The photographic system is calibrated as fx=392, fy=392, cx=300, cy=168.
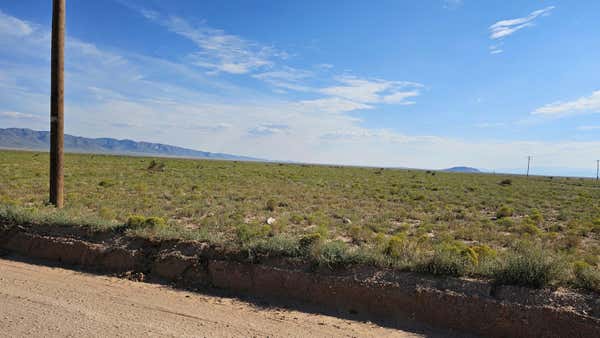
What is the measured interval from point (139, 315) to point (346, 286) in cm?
291

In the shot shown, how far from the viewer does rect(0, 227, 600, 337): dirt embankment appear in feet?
16.0

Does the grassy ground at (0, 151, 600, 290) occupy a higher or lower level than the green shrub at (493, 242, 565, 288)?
lower

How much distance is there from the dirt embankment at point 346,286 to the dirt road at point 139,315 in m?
0.42

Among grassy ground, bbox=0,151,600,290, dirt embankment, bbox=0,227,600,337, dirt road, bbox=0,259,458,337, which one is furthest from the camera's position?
grassy ground, bbox=0,151,600,290

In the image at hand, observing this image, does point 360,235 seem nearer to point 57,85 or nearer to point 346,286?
point 346,286

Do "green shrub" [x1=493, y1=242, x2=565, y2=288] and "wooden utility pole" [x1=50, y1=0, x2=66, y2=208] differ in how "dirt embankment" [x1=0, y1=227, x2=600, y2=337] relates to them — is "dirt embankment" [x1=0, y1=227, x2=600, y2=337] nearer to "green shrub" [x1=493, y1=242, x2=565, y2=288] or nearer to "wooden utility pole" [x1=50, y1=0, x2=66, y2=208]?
"green shrub" [x1=493, y1=242, x2=565, y2=288]

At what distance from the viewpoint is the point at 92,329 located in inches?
185

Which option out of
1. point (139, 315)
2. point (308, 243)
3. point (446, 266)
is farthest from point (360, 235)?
point (139, 315)

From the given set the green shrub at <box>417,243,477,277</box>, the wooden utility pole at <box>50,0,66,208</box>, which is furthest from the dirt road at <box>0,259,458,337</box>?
the wooden utility pole at <box>50,0,66,208</box>

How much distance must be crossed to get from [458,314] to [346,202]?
670 inches

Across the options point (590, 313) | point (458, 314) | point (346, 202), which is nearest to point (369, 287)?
point (458, 314)

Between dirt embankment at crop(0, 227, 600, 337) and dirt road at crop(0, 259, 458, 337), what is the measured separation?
415mm

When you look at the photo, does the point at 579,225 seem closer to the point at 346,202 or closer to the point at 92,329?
the point at 346,202

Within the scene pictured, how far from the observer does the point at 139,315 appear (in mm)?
5199
